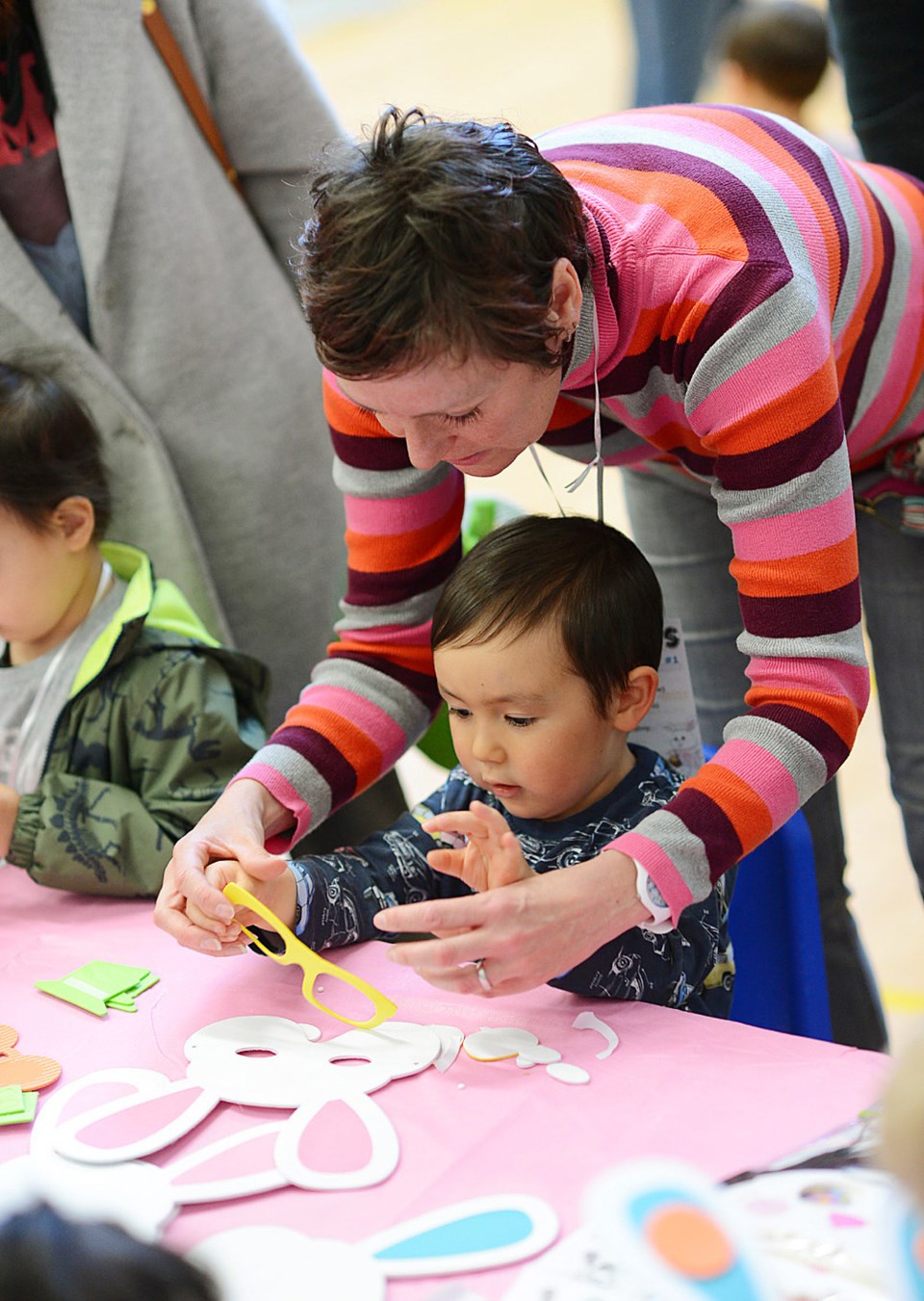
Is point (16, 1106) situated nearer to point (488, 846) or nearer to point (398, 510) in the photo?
point (488, 846)

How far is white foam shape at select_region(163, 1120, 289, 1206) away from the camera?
81 cm

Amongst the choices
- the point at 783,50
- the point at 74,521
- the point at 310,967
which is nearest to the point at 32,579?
the point at 74,521

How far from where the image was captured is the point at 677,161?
1.00 m

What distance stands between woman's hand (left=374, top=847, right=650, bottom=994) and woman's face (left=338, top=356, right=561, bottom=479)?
0.31 meters

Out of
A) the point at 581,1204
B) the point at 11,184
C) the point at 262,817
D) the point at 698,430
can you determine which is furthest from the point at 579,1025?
the point at 11,184

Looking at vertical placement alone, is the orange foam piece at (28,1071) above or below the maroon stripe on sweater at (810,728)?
below

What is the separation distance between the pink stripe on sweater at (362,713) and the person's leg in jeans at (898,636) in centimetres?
46

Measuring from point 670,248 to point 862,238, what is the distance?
0.20 meters

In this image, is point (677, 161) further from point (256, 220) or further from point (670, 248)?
point (256, 220)

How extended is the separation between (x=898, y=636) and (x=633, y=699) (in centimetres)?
31

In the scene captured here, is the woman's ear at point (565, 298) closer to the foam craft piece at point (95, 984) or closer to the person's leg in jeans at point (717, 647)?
the person's leg in jeans at point (717, 647)

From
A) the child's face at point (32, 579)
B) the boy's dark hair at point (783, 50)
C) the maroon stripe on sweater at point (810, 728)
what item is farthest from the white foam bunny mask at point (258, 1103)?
the boy's dark hair at point (783, 50)

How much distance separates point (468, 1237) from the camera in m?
0.74

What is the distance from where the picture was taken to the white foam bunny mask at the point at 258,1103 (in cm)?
82
